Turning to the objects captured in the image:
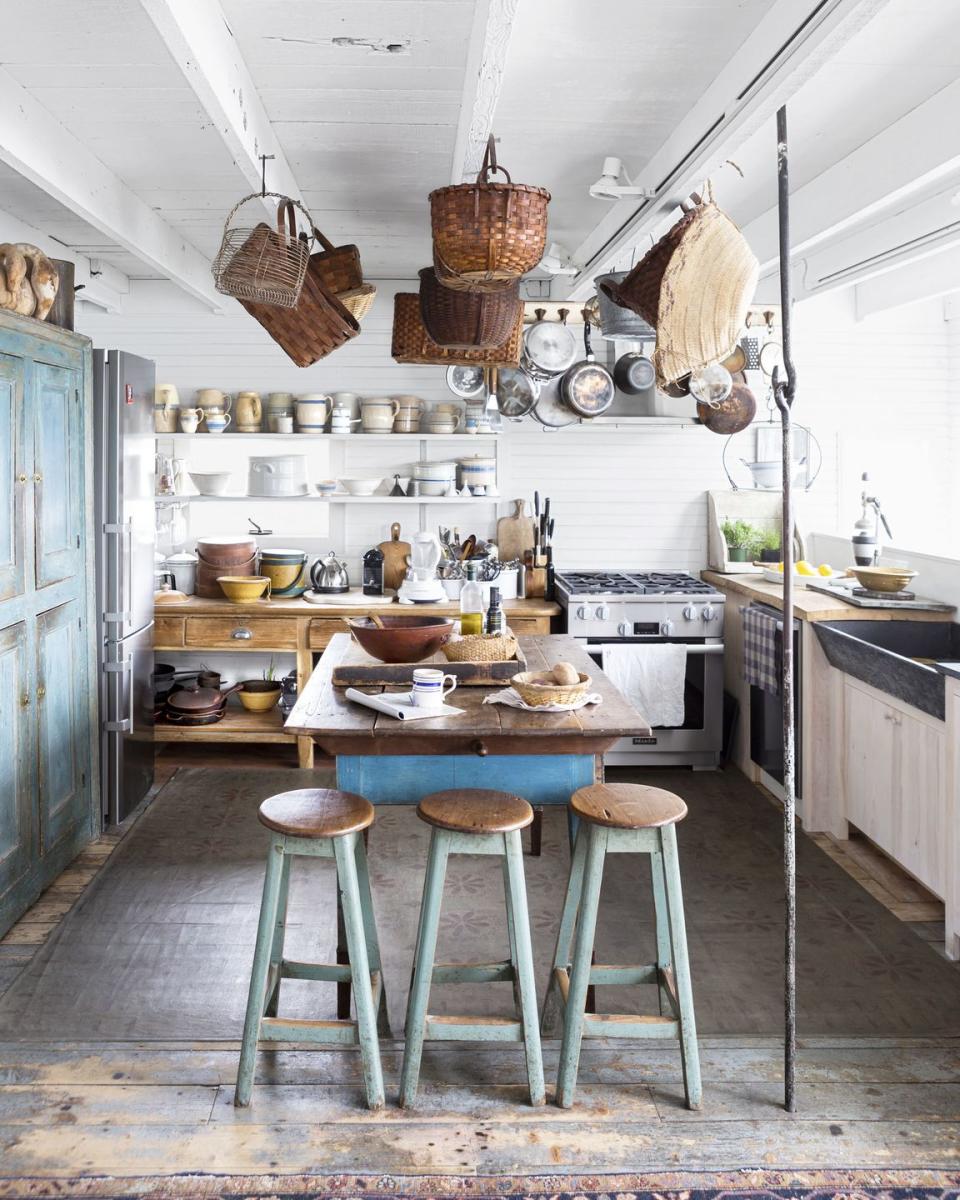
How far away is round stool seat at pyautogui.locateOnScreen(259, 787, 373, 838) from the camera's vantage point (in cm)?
277

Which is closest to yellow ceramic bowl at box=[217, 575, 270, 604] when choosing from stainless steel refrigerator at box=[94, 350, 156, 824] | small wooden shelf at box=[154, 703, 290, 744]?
small wooden shelf at box=[154, 703, 290, 744]

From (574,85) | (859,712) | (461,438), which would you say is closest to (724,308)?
(574,85)

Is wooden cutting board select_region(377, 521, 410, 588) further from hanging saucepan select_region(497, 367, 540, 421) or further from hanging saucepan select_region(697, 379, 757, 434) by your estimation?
hanging saucepan select_region(697, 379, 757, 434)

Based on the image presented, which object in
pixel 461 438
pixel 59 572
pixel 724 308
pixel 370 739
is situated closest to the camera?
pixel 724 308

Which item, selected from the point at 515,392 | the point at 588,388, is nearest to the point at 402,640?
the point at 515,392

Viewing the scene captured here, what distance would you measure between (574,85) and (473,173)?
445mm

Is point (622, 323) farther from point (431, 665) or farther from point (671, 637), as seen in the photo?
point (671, 637)

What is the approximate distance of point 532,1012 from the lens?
9.12 ft

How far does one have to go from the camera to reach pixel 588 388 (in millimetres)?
6082

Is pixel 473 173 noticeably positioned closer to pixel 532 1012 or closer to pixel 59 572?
pixel 59 572

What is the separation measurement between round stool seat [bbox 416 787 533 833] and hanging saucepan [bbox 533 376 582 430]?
368cm

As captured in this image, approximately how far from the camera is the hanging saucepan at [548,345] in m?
5.17

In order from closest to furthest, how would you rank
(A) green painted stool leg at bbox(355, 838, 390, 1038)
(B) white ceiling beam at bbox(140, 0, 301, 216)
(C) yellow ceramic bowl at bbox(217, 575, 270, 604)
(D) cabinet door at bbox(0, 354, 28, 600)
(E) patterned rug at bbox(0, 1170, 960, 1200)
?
(E) patterned rug at bbox(0, 1170, 960, 1200) < (B) white ceiling beam at bbox(140, 0, 301, 216) < (A) green painted stool leg at bbox(355, 838, 390, 1038) < (D) cabinet door at bbox(0, 354, 28, 600) < (C) yellow ceramic bowl at bbox(217, 575, 270, 604)

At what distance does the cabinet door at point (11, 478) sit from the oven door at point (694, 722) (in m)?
3.04
